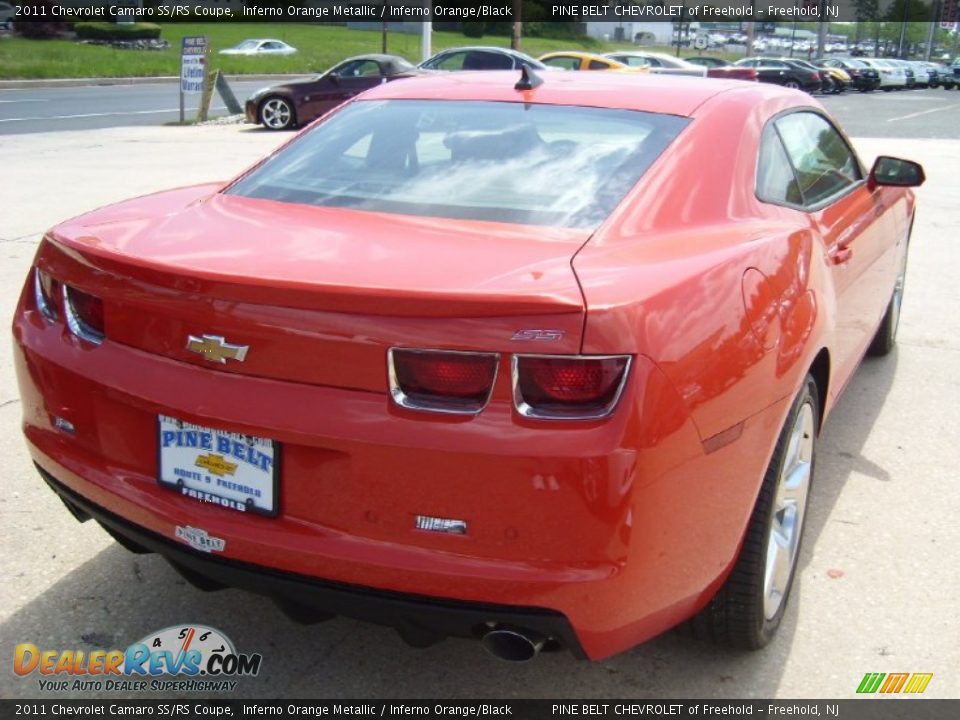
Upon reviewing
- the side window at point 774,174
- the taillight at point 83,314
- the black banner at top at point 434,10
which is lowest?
the taillight at point 83,314

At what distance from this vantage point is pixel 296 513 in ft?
7.44

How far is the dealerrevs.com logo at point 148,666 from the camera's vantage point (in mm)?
2707

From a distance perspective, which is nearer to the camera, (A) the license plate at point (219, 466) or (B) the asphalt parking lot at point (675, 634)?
(A) the license plate at point (219, 466)

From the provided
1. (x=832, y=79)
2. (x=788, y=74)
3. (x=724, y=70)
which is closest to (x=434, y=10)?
(x=832, y=79)

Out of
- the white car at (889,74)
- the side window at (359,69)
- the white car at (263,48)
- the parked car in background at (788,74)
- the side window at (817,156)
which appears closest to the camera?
the side window at (817,156)

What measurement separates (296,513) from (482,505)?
1.47ft

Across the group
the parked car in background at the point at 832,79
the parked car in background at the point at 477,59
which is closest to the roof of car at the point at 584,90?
the parked car in background at the point at 477,59

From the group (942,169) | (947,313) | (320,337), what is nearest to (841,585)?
(320,337)

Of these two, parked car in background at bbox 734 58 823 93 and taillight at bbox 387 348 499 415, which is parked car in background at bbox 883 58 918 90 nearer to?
parked car in background at bbox 734 58 823 93

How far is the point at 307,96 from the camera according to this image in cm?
1828

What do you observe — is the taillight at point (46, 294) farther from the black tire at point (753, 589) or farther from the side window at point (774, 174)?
the side window at point (774, 174)

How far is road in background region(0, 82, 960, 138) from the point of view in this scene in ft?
63.6

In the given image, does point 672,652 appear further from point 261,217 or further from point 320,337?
point 261,217

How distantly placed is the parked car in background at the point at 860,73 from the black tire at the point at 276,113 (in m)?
29.5
